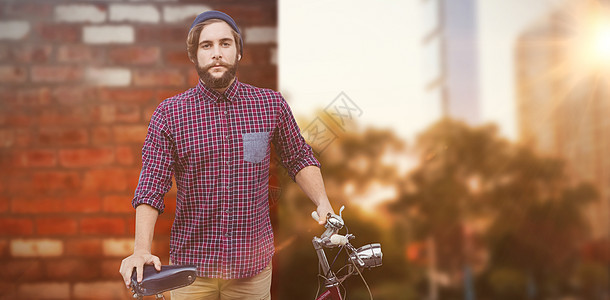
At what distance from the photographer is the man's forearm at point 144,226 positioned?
1594mm

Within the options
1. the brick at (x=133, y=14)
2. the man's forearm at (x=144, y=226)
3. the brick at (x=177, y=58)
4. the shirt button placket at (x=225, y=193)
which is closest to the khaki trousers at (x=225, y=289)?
the shirt button placket at (x=225, y=193)

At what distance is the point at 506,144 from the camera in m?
2.47

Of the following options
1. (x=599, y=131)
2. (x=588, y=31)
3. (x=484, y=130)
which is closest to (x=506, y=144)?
(x=484, y=130)

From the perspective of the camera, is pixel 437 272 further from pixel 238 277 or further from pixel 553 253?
pixel 238 277

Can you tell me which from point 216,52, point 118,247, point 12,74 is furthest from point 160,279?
point 12,74

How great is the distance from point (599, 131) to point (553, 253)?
688mm

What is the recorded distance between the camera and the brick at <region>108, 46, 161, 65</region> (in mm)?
2330

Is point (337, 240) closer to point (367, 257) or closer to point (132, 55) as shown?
point (367, 257)

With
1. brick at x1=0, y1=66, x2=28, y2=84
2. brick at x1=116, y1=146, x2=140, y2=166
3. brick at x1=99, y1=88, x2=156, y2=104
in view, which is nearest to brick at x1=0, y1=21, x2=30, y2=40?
brick at x1=0, y1=66, x2=28, y2=84

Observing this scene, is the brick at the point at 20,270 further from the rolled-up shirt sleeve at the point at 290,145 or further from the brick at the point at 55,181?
the rolled-up shirt sleeve at the point at 290,145

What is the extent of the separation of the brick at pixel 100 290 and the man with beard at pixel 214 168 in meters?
0.66

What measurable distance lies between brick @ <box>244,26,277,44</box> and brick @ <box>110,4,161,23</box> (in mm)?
447

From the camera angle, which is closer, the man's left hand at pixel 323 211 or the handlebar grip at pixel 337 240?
the handlebar grip at pixel 337 240

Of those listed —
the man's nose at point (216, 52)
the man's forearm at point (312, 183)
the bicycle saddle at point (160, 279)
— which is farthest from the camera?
the man's forearm at point (312, 183)
